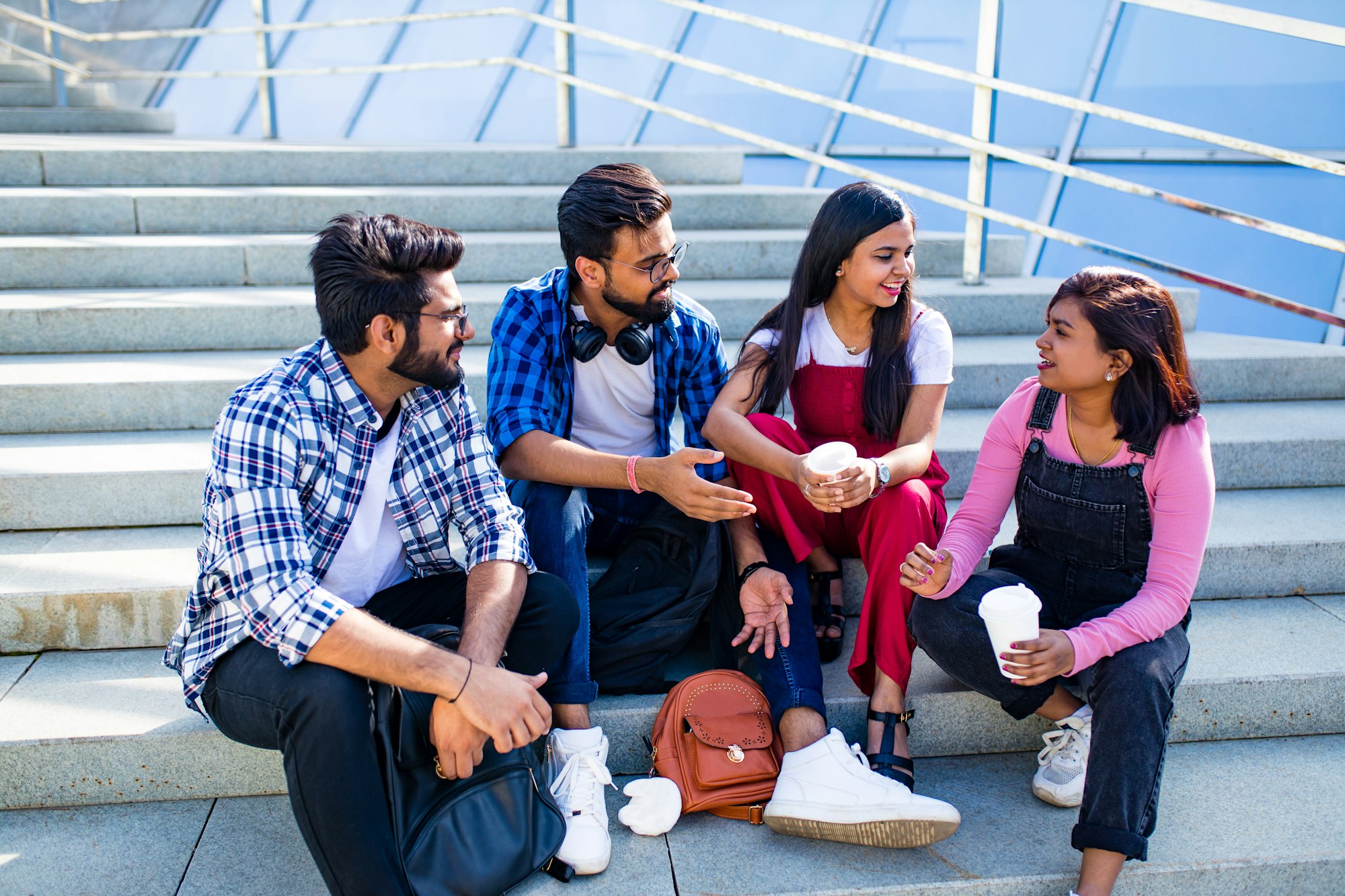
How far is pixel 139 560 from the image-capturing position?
9.00ft

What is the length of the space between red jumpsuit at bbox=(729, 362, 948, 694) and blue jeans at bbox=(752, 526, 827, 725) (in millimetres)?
61

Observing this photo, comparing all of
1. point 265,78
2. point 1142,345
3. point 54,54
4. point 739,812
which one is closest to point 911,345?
point 1142,345

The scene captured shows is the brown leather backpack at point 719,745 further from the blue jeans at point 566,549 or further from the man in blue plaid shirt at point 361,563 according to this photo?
the man in blue plaid shirt at point 361,563

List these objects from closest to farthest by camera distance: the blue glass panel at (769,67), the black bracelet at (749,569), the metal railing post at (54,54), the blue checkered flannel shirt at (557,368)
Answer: the black bracelet at (749,569)
the blue checkered flannel shirt at (557,368)
the metal railing post at (54,54)
the blue glass panel at (769,67)

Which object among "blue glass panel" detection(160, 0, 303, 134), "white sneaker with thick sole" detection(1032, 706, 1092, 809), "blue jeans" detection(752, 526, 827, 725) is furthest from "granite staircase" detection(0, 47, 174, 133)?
"white sneaker with thick sole" detection(1032, 706, 1092, 809)

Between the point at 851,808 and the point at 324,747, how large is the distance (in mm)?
1074

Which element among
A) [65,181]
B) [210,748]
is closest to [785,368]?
[210,748]

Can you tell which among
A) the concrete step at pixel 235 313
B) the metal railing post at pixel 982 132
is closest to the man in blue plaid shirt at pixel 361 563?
the concrete step at pixel 235 313

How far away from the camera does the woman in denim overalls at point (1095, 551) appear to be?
2.03 m

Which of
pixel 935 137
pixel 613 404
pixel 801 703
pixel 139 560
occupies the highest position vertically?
pixel 935 137

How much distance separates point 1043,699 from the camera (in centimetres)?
226

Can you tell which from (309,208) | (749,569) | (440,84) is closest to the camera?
(749,569)

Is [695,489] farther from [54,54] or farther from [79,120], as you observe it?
[54,54]

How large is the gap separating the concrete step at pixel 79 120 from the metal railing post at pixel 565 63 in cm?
322
